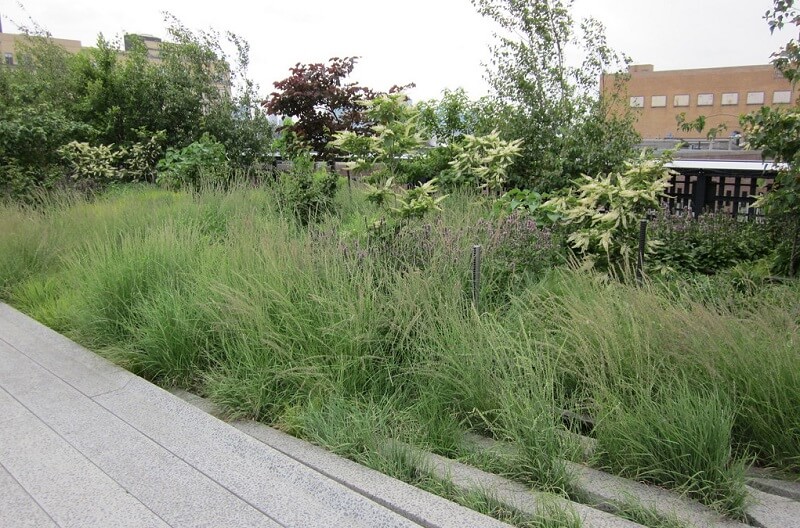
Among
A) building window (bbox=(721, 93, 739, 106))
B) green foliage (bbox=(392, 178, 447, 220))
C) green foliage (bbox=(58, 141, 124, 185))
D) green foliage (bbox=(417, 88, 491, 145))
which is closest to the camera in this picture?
green foliage (bbox=(392, 178, 447, 220))

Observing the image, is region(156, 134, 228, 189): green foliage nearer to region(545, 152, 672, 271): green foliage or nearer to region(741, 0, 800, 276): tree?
region(545, 152, 672, 271): green foliage

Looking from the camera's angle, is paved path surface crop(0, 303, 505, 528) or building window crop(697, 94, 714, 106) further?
building window crop(697, 94, 714, 106)

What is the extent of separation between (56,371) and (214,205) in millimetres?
3807

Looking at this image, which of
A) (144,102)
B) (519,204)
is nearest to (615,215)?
(519,204)

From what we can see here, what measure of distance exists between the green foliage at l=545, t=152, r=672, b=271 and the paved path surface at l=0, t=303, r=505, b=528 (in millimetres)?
3058

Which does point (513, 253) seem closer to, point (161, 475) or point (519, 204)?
point (519, 204)

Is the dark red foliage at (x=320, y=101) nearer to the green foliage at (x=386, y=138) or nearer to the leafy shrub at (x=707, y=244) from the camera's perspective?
the green foliage at (x=386, y=138)

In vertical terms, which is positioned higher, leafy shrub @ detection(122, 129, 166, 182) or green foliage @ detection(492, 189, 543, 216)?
leafy shrub @ detection(122, 129, 166, 182)

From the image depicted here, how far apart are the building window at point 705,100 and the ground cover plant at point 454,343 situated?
82819 mm

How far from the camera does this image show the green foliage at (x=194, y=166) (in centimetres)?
1074

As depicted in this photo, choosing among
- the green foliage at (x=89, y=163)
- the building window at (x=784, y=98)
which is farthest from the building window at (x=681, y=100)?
the green foliage at (x=89, y=163)

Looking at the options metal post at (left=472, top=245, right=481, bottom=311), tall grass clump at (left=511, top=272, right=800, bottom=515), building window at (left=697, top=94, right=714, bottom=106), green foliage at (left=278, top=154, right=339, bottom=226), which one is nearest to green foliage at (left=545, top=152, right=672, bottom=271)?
metal post at (left=472, top=245, right=481, bottom=311)

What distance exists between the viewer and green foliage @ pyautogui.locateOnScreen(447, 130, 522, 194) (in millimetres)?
7691

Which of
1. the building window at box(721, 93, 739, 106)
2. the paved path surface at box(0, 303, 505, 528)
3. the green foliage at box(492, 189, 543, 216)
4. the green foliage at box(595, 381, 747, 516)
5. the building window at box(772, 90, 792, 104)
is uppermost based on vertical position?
the building window at box(721, 93, 739, 106)
